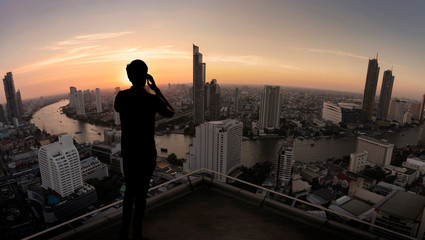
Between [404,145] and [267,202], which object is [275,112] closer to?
[404,145]

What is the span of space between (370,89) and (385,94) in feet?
4.50

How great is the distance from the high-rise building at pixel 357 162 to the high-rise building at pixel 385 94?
11031 millimetres

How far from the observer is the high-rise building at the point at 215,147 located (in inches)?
208

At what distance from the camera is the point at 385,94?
1508cm

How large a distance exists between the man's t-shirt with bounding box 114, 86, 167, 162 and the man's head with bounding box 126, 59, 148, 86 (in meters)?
0.02

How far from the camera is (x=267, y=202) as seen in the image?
100 cm

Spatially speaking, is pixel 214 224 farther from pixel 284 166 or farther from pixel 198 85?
pixel 198 85

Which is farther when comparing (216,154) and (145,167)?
(216,154)

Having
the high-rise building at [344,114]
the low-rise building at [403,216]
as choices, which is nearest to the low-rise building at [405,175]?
the low-rise building at [403,216]

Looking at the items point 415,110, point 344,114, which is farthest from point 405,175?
point 415,110

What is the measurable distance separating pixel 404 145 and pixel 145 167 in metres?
12.3

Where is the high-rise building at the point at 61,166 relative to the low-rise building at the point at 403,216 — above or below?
below

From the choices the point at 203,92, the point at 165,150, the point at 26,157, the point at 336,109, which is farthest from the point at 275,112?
the point at 26,157

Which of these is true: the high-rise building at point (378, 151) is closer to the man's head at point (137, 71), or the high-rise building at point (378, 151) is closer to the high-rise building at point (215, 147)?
the high-rise building at point (215, 147)
